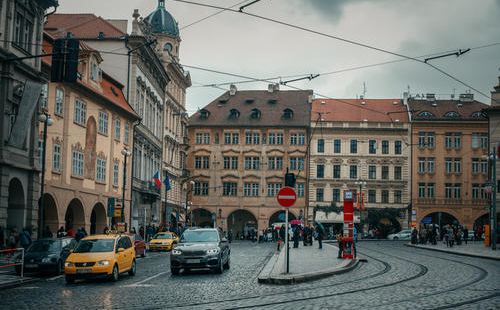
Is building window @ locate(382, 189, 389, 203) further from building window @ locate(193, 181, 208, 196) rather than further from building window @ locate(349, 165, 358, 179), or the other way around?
building window @ locate(193, 181, 208, 196)

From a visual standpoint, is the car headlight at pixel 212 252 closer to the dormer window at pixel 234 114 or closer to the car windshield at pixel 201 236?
the car windshield at pixel 201 236

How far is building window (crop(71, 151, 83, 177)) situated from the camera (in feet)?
143

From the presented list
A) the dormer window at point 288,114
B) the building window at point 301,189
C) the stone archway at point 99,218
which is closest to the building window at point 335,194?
the building window at point 301,189

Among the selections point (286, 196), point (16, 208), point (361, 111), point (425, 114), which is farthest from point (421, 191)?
point (286, 196)

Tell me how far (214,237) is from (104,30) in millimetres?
34878

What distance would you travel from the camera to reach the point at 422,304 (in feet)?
50.7

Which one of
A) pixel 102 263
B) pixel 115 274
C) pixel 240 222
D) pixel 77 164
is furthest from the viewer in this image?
pixel 240 222

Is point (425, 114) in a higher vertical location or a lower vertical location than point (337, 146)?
higher

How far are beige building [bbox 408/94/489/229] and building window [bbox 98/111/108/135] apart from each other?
4827 centimetres

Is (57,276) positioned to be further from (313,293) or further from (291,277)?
(313,293)

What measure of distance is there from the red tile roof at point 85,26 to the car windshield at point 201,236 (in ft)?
109

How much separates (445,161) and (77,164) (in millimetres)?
55646

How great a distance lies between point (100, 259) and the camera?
22438 mm

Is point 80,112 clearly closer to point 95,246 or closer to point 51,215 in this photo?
point 51,215
